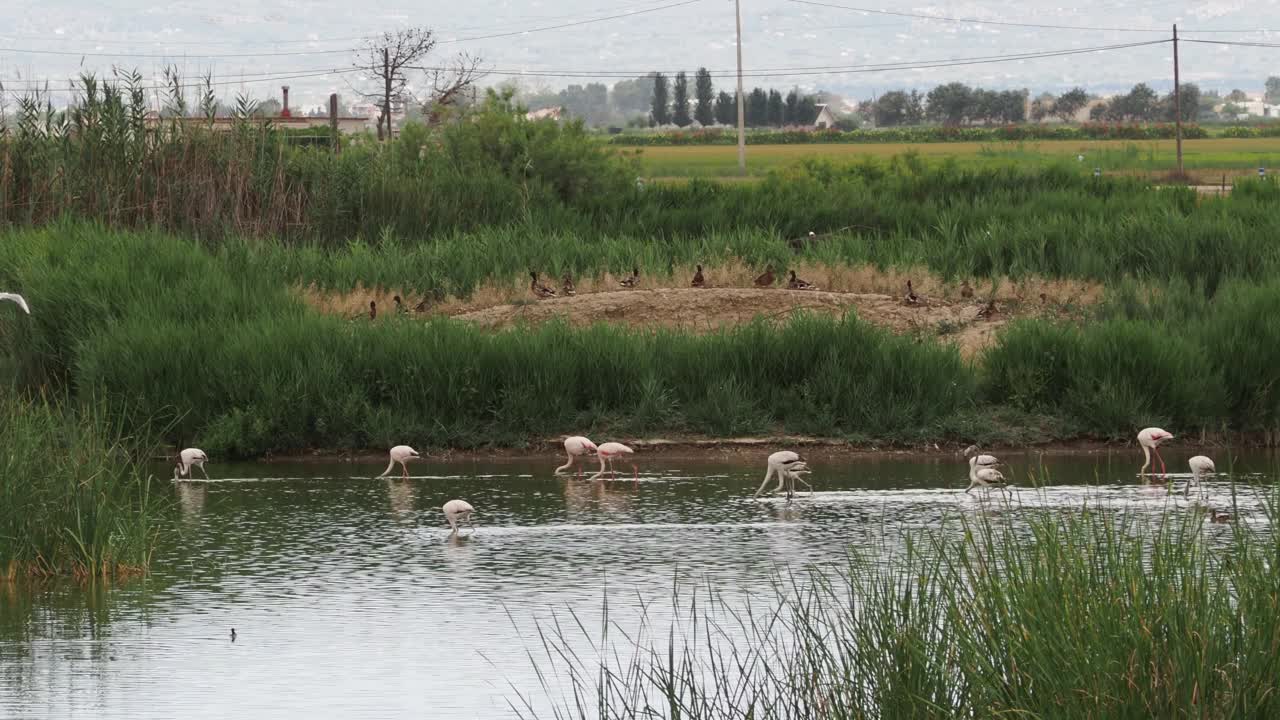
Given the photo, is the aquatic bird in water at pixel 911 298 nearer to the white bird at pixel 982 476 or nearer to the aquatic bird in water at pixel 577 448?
the aquatic bird in water at pixel 577 448

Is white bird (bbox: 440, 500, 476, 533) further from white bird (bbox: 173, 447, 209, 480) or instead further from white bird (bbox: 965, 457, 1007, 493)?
white bird (bbox: 965, 457, 1007, 493)

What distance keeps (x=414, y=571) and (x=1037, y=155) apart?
66.0 metres

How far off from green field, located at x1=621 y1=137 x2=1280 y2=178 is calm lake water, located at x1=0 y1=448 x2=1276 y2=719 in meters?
29.6

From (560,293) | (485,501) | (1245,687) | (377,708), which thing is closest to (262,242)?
(560,293)

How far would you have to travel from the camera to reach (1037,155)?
246 feet

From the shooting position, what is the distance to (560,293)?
2288cm

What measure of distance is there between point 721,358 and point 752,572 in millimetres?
6655

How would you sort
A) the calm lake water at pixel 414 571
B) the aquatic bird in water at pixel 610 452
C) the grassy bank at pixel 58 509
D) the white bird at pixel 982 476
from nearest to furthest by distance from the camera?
1. the calm lake water at pixel 414 571
2. the grassy bank at pixel 58 509
3. the white bird at pixel 982 476
4. the aquatic bird in water at pixel 610 452

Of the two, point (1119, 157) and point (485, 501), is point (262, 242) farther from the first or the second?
point (1119, 157)

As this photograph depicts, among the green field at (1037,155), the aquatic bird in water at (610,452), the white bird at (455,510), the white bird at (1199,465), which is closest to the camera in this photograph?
the white bird at (455,510)

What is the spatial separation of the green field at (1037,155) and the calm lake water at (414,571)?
Result: 97.0 ft

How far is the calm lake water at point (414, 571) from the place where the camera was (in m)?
9.38

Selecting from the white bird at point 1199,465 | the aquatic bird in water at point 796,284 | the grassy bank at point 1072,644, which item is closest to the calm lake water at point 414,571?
the white bird at point 1199,465

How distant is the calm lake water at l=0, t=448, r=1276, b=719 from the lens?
938 centimetres
